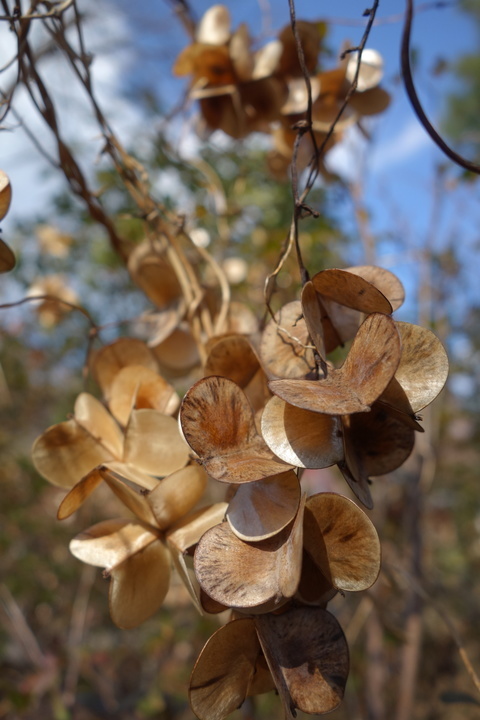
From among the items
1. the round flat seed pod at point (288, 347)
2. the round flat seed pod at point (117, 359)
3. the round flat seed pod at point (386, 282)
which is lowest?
the round flat seed pod at point (117, 359)

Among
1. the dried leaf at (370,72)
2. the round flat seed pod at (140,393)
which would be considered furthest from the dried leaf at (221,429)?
the dried leaf at (370,72)

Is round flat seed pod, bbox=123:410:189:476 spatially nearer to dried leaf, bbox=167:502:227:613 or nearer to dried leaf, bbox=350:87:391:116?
dried leaf, bbox=167:502:227:613

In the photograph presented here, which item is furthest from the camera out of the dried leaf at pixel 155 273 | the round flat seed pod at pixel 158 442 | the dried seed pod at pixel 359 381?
the dried leaf at pixel 155 273

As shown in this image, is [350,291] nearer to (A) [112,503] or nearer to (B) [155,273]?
(B) [155,273]

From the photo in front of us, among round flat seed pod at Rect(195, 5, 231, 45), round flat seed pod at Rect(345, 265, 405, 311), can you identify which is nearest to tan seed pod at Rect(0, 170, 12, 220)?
round flat seed pod at Rect(345, 265, 405, 311)

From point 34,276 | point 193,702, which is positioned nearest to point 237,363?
point 193,702

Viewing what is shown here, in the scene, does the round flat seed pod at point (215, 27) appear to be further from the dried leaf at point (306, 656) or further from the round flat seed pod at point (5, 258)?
the dried leaf at point (306, 656)
